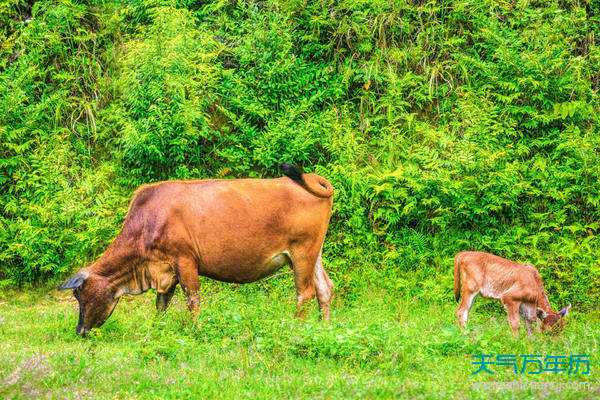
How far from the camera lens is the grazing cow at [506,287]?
11.3 m

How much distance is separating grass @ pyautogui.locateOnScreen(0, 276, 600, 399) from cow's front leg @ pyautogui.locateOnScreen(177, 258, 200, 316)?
0.43 metres

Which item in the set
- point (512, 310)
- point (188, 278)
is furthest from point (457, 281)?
point (188, 278)

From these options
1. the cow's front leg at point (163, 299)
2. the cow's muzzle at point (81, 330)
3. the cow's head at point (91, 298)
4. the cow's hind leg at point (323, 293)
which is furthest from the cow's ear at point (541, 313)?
the cow's muzzle at point (81, 330)

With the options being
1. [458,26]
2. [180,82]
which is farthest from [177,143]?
[458,26]

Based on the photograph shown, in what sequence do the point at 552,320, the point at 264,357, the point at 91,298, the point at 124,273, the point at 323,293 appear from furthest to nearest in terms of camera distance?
1. the point at 323,293
2. the point at 124,273
3. the point at 91,298
4. the point at 552,320
5. the point at 264,357

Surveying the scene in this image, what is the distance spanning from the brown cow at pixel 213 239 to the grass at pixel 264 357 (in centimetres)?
52

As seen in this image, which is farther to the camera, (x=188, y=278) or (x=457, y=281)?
(x=457, y=281)

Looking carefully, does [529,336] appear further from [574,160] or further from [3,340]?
Result: [3,340]

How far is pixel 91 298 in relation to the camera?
11.2 meters

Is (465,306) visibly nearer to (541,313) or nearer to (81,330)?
(541,313)

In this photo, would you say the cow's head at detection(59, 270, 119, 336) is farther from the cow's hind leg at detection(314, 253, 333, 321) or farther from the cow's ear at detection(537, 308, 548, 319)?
the cow's ear at detection(537, 308, 548, 319)

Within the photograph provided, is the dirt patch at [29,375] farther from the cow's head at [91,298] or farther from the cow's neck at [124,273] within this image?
the cow's neck at [124,273]

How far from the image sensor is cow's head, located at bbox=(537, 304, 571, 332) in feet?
35.5

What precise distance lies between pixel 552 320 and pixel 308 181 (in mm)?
3753
